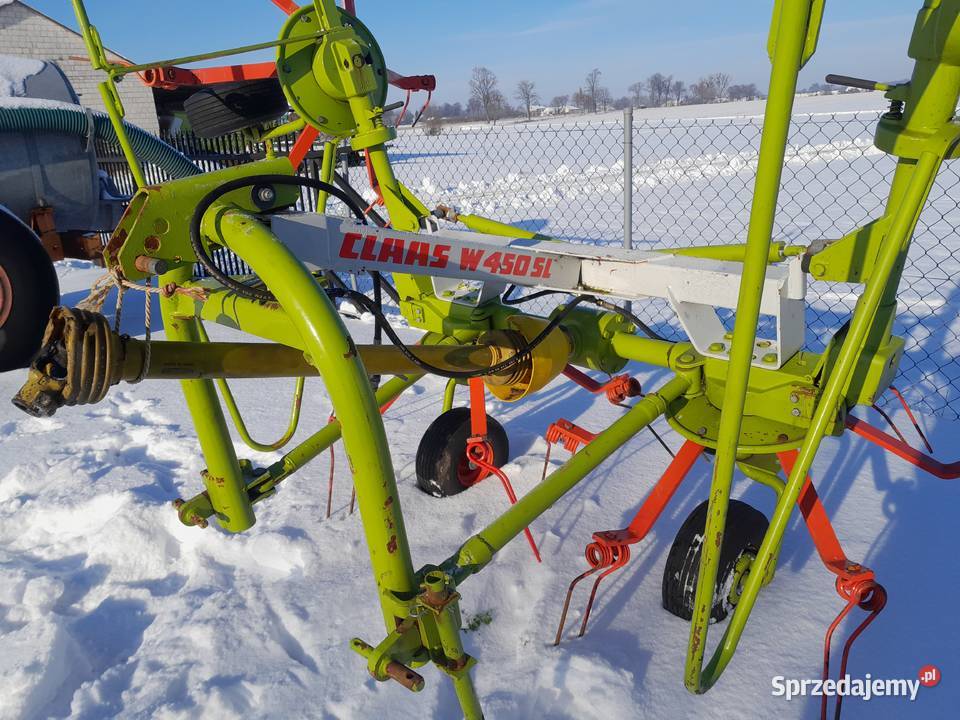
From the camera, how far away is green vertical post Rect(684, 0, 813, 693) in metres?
1.10

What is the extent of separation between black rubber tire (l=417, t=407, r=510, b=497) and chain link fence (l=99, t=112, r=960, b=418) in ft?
5.80

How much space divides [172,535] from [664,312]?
4511 mm

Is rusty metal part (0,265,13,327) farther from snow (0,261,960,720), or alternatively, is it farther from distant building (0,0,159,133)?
distant building (0,0,159,133)

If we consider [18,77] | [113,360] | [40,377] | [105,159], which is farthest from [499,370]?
[105,159]

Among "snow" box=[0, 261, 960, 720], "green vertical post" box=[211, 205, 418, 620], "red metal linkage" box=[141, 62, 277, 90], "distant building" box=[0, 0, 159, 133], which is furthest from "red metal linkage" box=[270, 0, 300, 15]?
"distant building" box=[0, 0, 159, 133]

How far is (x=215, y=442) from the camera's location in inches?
83.2

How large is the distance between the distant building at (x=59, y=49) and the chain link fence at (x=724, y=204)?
5645 mm

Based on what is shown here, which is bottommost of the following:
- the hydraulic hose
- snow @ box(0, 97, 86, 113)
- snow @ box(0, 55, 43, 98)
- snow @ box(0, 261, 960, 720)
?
snow @ box(0, 261, 960, 720)

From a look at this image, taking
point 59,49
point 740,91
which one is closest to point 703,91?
point 740,91

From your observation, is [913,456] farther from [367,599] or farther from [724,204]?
[724,204]

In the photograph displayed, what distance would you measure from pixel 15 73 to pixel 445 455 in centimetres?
387

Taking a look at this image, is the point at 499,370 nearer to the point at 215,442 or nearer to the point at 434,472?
the point at 215,442

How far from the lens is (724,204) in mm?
10734

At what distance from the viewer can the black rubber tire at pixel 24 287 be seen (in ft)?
9.20
